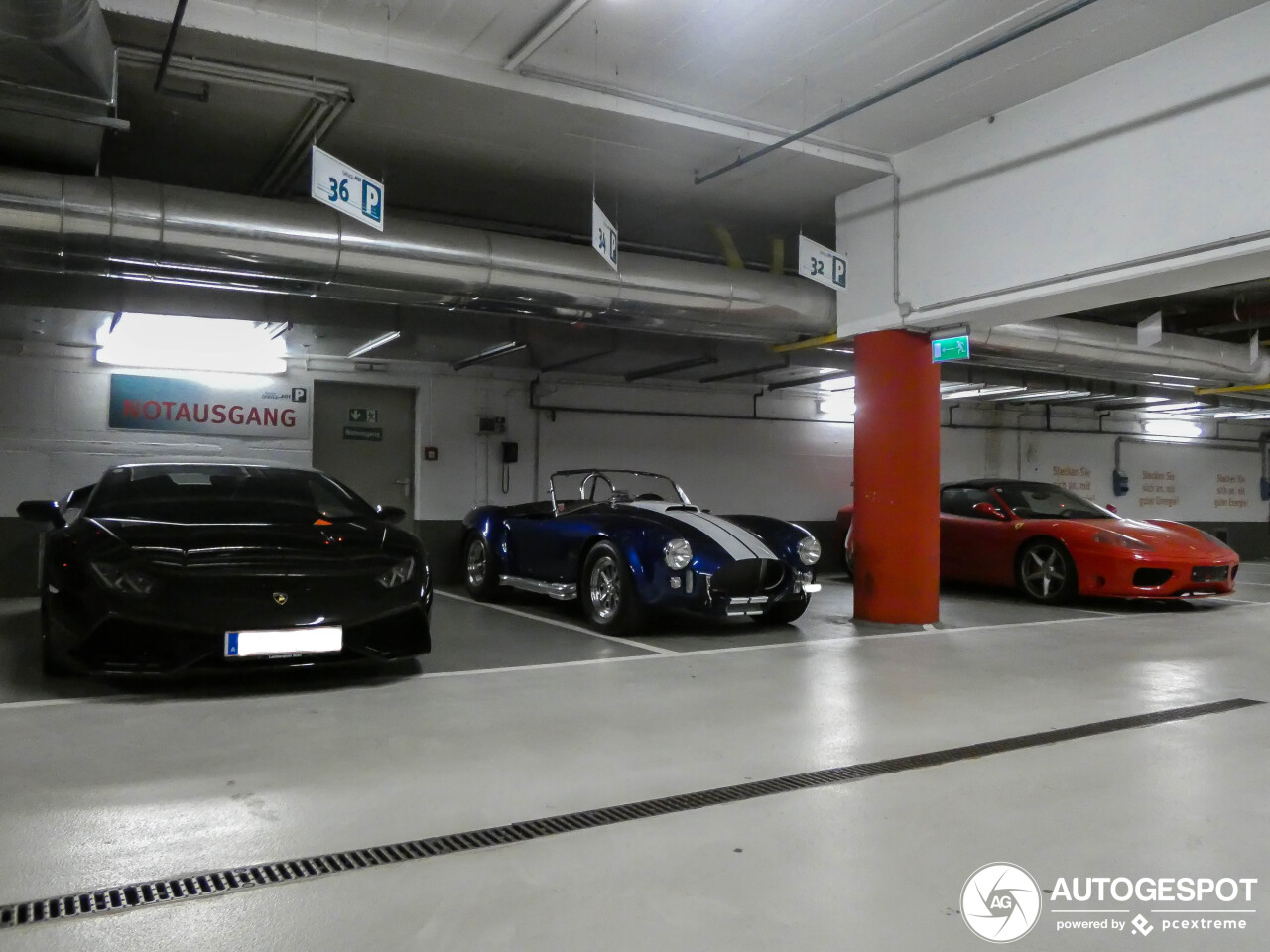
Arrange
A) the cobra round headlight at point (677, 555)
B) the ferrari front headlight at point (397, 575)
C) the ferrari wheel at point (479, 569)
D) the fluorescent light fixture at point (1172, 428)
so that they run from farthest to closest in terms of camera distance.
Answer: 1. the fluorescent light fixture at point (1172, 428)
2. the ferrari wheel at point (479, 569)
3. the cobra round headlight at point (677, 555)
4. the ferrari front headlight at point (397, 575)

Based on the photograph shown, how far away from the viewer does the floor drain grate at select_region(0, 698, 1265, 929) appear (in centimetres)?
211

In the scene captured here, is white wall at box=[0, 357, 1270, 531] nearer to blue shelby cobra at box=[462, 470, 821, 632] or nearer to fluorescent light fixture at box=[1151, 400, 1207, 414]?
fluorescent light fixture at box=[1151, 400, 1207, 414]

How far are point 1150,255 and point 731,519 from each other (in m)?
3.17

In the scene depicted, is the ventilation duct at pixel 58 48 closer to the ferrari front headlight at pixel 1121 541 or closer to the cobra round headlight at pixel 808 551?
the cobra round headlight at pixel 808 551

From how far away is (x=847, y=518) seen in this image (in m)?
11.1

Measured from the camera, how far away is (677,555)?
598 centimetres

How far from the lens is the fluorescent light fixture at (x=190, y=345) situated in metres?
8.08

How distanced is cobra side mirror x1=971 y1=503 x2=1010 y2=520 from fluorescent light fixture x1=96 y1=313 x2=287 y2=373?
6761 mm

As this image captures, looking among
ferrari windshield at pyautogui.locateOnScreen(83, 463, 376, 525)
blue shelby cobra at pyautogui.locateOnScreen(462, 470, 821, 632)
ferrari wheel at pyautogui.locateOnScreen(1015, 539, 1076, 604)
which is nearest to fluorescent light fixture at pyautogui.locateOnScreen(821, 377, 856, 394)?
ferrari wheel at pyautogui.locateOnScreen(1015, 539, 1076, 604)

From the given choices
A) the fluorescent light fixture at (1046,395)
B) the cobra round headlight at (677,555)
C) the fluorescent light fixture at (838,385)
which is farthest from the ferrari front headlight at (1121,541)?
the fluorescent light fixture at (838,385)

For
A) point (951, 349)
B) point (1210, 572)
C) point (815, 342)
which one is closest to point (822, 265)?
point (815, 342)

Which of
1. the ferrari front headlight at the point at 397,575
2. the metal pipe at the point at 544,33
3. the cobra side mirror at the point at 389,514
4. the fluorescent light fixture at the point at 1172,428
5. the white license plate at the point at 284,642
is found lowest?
the white license plate at the point at 284,642

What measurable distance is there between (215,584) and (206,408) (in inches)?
225

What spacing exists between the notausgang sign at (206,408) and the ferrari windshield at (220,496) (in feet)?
13.6
